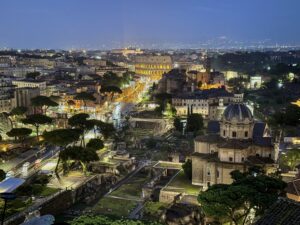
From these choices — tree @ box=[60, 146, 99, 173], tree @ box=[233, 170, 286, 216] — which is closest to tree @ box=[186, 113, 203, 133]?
tree @ box=[60, 146, 99, 173]

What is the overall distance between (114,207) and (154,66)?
129074mm

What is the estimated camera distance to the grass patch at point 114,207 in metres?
38.7

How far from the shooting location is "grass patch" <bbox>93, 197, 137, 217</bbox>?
38.7m

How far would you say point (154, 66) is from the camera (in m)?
166

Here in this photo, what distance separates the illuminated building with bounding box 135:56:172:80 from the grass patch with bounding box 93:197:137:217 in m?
121

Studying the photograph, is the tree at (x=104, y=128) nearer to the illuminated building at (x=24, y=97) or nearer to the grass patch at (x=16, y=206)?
the grass patch at (x=16, y=206)

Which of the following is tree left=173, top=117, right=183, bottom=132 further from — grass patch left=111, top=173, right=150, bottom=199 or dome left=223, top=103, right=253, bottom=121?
dome left=223, top=103, right=253, bottom=121

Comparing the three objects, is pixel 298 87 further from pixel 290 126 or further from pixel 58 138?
pixel 58 138

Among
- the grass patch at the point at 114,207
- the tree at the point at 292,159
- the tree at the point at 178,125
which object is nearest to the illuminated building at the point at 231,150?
the tree at the point at 292,159

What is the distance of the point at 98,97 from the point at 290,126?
139ft

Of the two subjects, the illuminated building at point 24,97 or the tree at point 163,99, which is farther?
the tree at point 163,99

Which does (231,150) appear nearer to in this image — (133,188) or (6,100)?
(133,188)

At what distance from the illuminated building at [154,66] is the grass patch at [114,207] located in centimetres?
12098

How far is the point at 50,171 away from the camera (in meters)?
47.3
